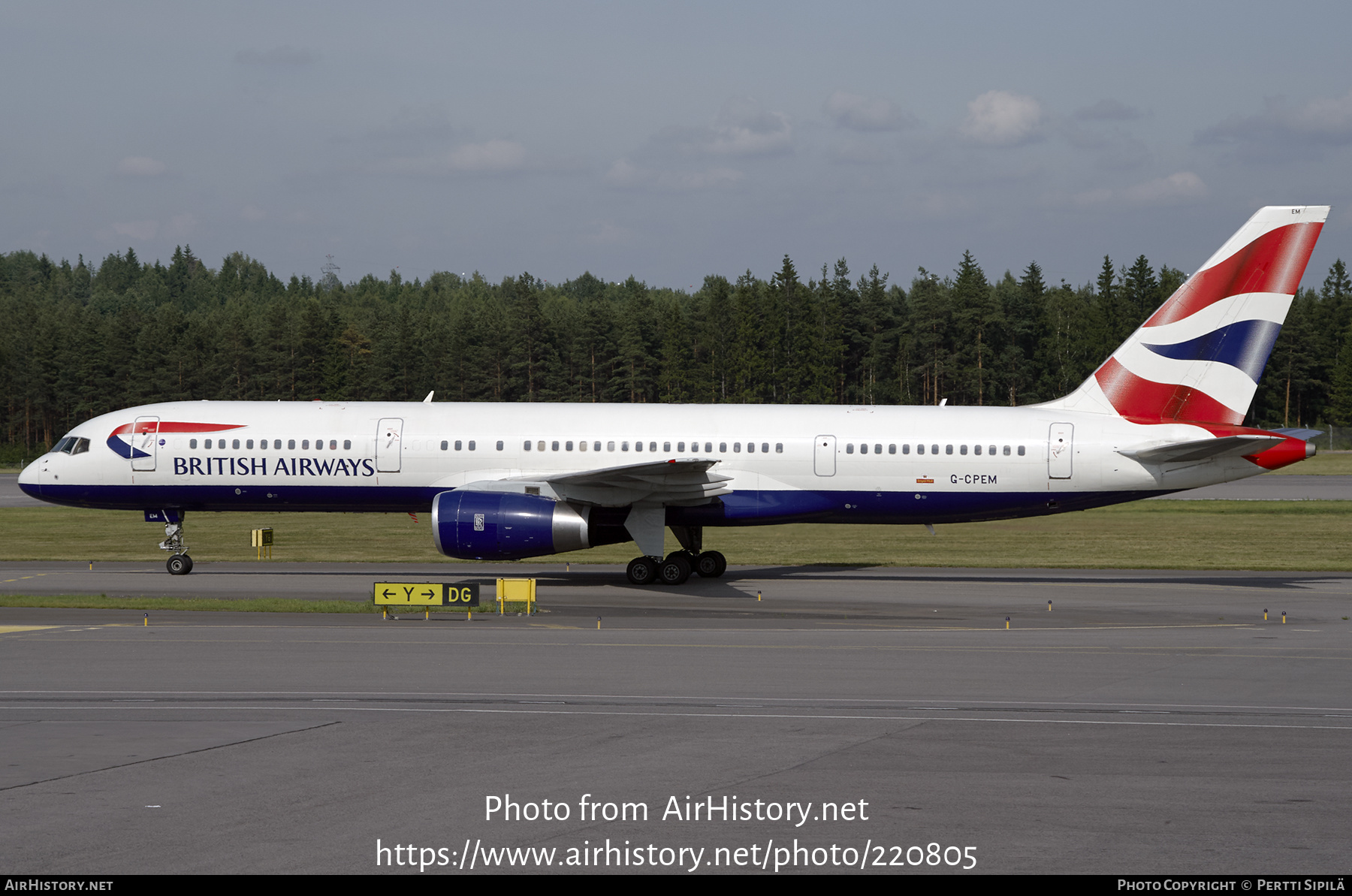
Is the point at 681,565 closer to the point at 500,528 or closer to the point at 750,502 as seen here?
the point at 750,502

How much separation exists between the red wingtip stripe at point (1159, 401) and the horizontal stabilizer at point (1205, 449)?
1474 millimetres

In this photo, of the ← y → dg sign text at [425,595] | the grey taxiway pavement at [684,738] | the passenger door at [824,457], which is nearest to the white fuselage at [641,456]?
the passenger door at [824,457]

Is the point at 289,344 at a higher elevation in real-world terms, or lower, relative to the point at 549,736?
higher

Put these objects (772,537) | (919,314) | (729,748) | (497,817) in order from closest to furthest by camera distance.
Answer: (497,817) → (729,748) → (772,537) → (919,314)

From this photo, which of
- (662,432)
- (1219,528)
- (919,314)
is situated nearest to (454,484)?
(662,432)

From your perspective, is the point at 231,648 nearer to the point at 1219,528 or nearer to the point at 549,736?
the point at 549,736

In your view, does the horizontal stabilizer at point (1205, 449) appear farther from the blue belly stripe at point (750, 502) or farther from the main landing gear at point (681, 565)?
the main landing gear at point (681, 565)

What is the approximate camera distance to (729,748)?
1396cm

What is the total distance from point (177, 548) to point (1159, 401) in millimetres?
26450

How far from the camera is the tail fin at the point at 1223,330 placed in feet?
103

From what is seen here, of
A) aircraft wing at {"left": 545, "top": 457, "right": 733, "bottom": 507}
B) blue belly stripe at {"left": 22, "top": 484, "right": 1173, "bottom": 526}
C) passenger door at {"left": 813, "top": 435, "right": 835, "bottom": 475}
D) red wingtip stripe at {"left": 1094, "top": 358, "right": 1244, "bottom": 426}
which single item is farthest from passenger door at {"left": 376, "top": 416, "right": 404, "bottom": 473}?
red wingtip stripe at {"left": 1094, "top": 358, "right": 1244, "bottom": 426}

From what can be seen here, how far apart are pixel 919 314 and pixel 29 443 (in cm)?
9663

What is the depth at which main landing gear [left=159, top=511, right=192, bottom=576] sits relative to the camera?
109ft
